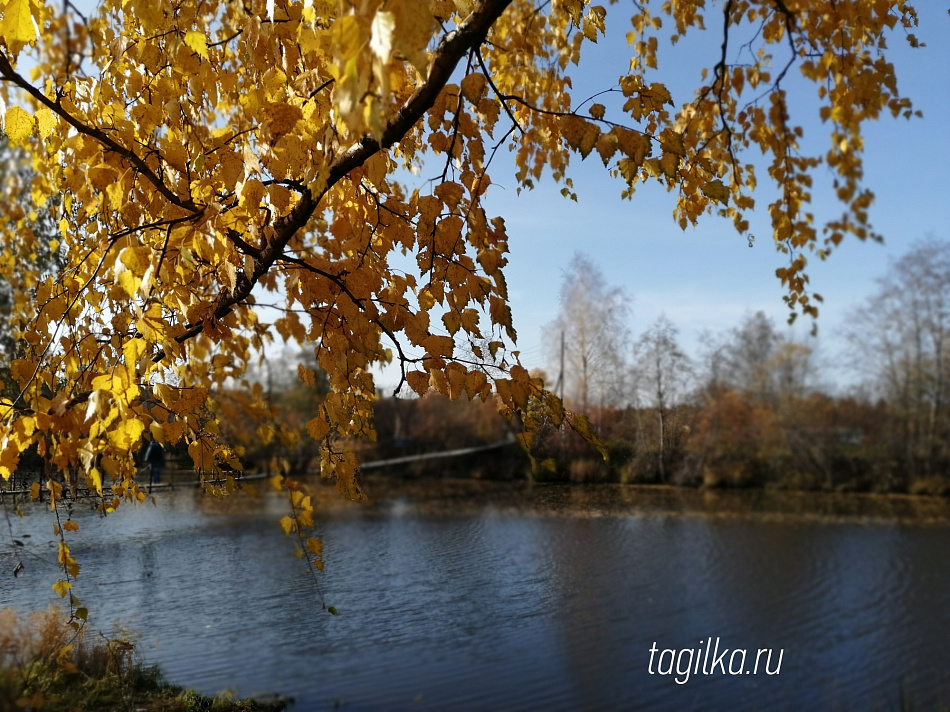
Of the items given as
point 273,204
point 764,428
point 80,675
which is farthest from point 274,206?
point 764,428

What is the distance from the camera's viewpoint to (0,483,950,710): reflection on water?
3.50 m

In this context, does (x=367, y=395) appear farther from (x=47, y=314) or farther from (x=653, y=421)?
(x=653, y=421)

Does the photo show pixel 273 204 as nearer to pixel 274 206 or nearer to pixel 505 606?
pixel 274 206

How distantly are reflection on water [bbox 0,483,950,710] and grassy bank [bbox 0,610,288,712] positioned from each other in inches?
8.3

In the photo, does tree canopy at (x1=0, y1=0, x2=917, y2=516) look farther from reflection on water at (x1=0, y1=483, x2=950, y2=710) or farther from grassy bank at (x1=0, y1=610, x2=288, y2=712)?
reflection on water at (x1=0, y1=483, x2=950, y2=710)

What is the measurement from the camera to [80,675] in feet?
9.04

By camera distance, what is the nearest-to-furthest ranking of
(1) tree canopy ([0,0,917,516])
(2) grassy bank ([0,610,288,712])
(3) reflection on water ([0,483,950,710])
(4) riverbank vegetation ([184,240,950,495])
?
(1) tree canopy ([0,0,917,516])
(2) grassy bank ([0,610,288,712])
(3) reflection on water ([0,483,950,710])
(4) riverbank vegetation ([184,240,950,495])

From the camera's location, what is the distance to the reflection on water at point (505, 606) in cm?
350

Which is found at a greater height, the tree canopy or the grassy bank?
the tree canopy

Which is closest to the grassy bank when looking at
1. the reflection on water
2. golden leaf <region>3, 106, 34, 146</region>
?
the reflection on water

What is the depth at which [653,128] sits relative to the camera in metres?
2.13

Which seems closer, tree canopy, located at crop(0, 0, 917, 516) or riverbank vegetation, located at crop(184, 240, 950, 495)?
tree canopy, located at crop(0, 0, 917, 516)

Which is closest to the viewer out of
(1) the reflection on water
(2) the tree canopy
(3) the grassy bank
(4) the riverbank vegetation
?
(2) the tree canopy

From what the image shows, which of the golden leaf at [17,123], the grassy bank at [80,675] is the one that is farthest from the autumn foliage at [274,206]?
the grassy bank at [80,675]
